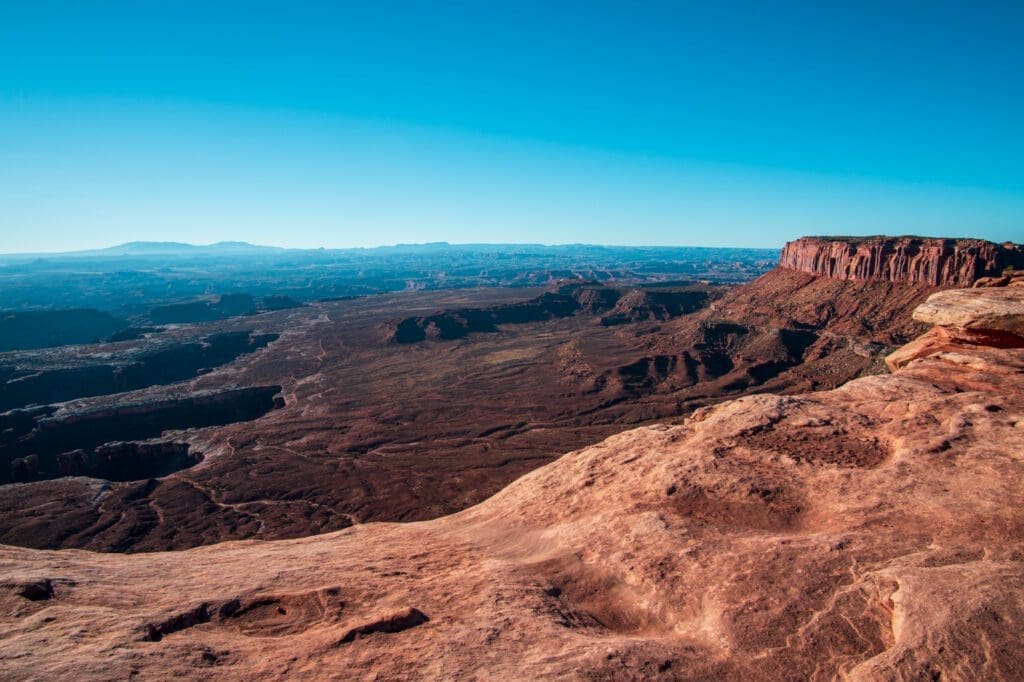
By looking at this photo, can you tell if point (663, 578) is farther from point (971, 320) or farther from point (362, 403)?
point (362, 403)

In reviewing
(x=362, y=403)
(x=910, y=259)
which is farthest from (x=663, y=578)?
(x=910, y=259)

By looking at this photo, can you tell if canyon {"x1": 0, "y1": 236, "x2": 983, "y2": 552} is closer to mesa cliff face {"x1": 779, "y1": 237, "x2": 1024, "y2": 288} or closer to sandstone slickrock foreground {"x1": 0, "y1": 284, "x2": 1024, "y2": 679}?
mesa cliff face {"x1": 779, "y1": 237, "x2": 1024, "y2": 288}

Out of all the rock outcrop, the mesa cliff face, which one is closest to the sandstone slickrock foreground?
the rock outcrop

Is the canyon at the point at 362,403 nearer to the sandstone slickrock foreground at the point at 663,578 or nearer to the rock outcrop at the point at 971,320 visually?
the sandstone slickrock foreground at the point at 663,578

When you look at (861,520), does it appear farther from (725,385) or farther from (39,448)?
(39,448)

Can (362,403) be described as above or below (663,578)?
below

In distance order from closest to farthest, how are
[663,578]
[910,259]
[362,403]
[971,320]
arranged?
[663,578]
[971,320]
[362,403]
[910,259]

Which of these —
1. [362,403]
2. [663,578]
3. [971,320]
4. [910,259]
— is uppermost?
[910,259]

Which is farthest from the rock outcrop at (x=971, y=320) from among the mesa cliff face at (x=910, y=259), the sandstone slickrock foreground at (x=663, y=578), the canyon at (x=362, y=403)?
the mesa cliff face at (x=910, y=259)
